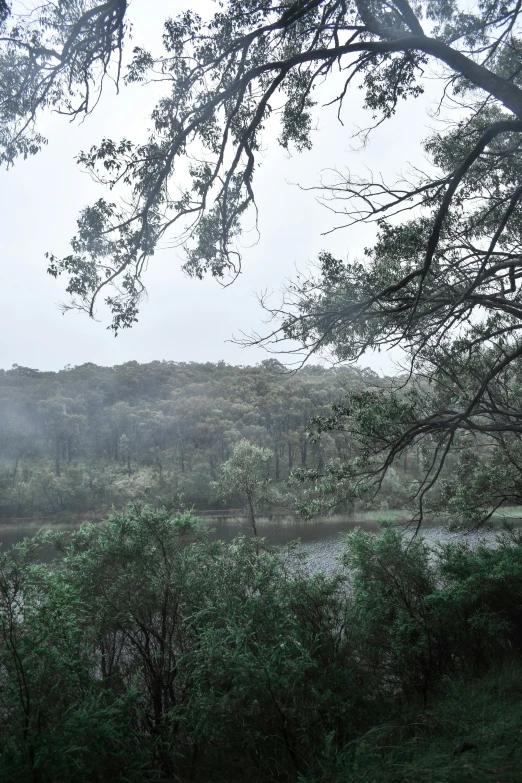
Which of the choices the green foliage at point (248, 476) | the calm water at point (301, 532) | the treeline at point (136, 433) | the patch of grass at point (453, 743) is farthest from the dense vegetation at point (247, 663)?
the treeline at point (136, 433)

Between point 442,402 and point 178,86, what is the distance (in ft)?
18.5

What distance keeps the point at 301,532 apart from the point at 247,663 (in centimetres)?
1984

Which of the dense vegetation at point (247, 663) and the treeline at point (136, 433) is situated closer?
the dense vegetation at point (247, 663)

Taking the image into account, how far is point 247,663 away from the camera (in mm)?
3012

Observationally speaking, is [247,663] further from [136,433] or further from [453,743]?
[136,433]

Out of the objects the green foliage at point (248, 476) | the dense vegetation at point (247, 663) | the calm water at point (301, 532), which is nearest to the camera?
the dense vegetation at point (247, 663)

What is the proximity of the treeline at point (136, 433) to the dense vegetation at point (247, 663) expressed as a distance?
2619cm

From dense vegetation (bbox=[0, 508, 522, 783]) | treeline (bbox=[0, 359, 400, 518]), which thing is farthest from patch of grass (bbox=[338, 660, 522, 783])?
treeline (bbox=[0, 359, 400, 518])

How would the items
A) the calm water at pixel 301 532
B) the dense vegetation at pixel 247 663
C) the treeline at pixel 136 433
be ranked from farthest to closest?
1. the treeline at pixel 136 433
2. the calm water at pixel 301 532
3. the dense vegetation at pixel 247 663

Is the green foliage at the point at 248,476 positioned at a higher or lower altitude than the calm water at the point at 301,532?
higher

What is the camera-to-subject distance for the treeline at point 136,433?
112 feet

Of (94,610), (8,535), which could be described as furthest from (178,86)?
(8,535)

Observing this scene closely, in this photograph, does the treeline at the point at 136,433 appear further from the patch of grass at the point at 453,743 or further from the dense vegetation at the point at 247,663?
the patch of grass at the point at 453,743

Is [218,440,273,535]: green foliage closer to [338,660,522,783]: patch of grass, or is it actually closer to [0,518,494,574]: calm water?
[0,518,494,574]: calm water
